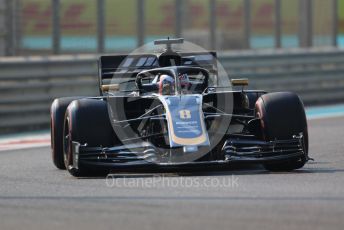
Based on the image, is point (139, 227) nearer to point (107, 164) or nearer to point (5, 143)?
point (107, 164)

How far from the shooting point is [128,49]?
18922 millimetres

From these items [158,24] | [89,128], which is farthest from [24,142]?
[89,128]

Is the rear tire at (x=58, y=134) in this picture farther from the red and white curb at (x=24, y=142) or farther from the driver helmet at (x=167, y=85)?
the red and white curb at (x=24, y=142)

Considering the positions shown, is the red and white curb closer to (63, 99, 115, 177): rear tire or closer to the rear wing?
the rear wing

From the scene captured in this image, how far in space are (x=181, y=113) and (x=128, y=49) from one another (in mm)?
8983

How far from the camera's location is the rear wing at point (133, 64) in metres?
11.8

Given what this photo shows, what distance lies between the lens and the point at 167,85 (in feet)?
35.1

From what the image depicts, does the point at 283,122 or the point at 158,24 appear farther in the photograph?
the point at 158,24

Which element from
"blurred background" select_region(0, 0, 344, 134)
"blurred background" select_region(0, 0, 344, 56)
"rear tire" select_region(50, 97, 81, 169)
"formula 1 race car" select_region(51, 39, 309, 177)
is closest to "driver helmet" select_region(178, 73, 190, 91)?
"formula 1 race car" select_region(51, 39, 309, 177)

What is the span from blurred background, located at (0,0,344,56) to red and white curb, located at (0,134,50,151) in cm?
162

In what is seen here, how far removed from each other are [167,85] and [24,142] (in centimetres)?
501

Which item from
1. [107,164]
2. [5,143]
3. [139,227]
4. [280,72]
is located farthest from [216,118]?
[280,72]

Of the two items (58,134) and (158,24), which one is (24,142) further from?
(158,24)

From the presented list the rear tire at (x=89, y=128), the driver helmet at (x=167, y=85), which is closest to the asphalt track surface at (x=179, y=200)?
the rear tire at (x=89, y=128)
